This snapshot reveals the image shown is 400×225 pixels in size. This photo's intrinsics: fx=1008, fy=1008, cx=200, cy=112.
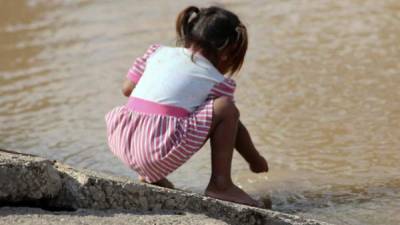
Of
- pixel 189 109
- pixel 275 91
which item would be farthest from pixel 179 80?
pixel 275 91

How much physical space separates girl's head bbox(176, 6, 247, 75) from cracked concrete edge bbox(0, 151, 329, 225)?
664 millimetres

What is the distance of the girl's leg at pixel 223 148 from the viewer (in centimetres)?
327

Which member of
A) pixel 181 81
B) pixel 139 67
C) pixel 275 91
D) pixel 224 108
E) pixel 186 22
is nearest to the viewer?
pixel 224 108

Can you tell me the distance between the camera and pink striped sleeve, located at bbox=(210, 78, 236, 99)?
336 centimetres

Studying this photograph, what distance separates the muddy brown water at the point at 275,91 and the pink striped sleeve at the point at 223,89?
0.50 metres

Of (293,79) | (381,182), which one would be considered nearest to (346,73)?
(293,79)

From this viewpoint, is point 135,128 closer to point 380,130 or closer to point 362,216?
point 362,216

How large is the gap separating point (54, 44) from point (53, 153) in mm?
2057

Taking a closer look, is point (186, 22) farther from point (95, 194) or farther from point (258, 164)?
point (95, 194)

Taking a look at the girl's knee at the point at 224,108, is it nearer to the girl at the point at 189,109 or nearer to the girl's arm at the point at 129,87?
the girl at the point at 189,109

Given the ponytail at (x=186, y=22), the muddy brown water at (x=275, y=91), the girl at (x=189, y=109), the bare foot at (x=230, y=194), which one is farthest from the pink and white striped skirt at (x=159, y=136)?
the muddy brown water at (x=275, y=91)

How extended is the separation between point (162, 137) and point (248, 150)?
383 mm

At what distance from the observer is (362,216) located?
3.45 metres

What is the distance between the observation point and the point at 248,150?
3.55 meters
